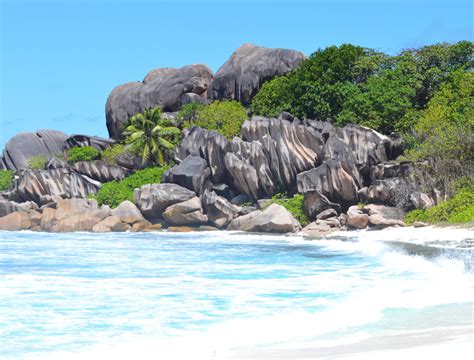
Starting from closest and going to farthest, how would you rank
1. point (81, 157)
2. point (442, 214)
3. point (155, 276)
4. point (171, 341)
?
point (171, 341) → point (155, 276) → point (442, 214) → point (81, 157)

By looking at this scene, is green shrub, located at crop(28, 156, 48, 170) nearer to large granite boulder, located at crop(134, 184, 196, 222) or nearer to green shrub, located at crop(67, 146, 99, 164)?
green shrub, located at crop(67, 146, 99, 164)

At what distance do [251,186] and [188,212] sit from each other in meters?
3.80

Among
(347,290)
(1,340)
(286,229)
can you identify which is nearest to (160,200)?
(286,229)

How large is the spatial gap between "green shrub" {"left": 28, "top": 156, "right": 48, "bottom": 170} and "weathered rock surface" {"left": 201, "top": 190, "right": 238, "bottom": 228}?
20.8m

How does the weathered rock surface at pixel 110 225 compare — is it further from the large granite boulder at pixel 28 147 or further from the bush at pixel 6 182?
the large granite boulder at pixel 28 147

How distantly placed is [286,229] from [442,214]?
21.8 ft

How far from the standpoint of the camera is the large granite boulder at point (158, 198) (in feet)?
108

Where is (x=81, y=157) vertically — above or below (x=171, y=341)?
above

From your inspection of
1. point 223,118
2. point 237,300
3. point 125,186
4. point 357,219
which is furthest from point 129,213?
point 237,300

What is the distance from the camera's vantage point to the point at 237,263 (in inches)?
679

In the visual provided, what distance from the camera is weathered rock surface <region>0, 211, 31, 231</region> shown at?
3609cm

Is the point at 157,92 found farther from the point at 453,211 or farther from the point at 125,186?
the point at 453,211

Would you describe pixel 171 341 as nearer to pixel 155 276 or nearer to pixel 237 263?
pixel 155 276

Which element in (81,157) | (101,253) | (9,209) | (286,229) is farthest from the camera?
(81,157)
